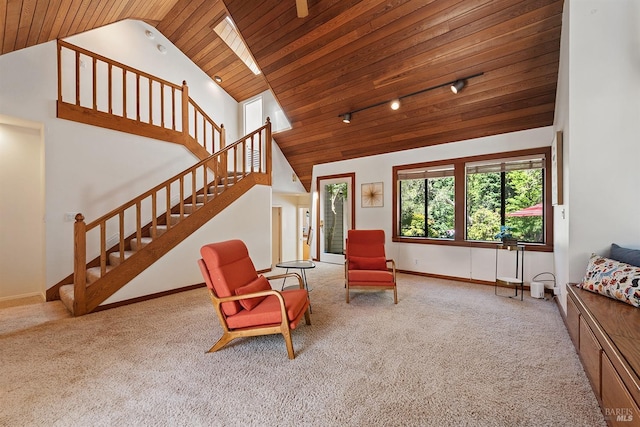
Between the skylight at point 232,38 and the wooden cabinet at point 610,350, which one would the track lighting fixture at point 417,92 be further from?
the wooden cabinet at point 610,350

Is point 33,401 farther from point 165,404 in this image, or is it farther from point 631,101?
point 631,101

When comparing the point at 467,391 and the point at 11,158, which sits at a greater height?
the point at 11,158

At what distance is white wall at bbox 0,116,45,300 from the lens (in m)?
3.98

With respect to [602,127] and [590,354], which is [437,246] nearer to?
[602,127]

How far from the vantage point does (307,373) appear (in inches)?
82.7

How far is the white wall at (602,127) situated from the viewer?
2566 mm

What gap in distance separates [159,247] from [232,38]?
4698 millimetres

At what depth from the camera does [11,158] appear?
158 inches

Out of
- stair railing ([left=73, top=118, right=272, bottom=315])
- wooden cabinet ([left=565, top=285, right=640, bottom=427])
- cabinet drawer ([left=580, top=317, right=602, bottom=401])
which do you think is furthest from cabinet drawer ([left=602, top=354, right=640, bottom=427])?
stair railing ([left=73, top=118, right=272, bottom=315])

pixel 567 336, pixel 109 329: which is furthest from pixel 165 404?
pixel 567 336

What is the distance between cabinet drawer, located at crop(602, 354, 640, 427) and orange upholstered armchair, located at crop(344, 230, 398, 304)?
224cm

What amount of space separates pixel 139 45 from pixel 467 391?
24.6ft

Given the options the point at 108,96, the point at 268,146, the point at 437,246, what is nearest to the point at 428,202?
the point at 437,246

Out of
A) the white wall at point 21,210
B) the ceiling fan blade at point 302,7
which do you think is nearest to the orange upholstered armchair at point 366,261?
the ceiling fan blade at point 302,7
